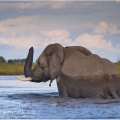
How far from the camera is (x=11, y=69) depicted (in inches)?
1609

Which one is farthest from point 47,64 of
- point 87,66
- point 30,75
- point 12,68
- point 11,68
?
point 11,68

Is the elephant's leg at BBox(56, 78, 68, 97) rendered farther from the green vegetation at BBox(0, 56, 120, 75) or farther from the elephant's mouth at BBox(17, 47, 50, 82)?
the green vegetation at BBox(0, 56, 120, 75)

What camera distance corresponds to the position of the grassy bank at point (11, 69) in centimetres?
4031

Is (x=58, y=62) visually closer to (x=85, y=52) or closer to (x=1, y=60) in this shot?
(x=85, y=52)

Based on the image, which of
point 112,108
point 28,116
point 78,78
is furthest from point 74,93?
point 28,116

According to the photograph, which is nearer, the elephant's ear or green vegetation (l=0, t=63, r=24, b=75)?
the elephant's ear

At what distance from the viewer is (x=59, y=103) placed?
14.7 metres

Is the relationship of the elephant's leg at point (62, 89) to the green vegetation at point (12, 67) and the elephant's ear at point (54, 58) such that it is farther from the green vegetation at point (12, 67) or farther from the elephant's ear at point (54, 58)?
the green vegetation at point (12, 67)

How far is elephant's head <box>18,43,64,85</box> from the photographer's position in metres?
16.8

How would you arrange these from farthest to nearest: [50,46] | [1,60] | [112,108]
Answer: [1,60], [50,46], [112,108]

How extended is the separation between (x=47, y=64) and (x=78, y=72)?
1521 millimetres

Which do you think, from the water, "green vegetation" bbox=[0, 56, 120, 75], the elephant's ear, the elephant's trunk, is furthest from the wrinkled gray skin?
"green vegetation" bbox=[0, 56, 120, 75]

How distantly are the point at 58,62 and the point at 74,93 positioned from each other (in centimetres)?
109

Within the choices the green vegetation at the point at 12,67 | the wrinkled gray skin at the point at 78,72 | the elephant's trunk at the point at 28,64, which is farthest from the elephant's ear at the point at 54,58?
the green vegetation at the point at 12,67
